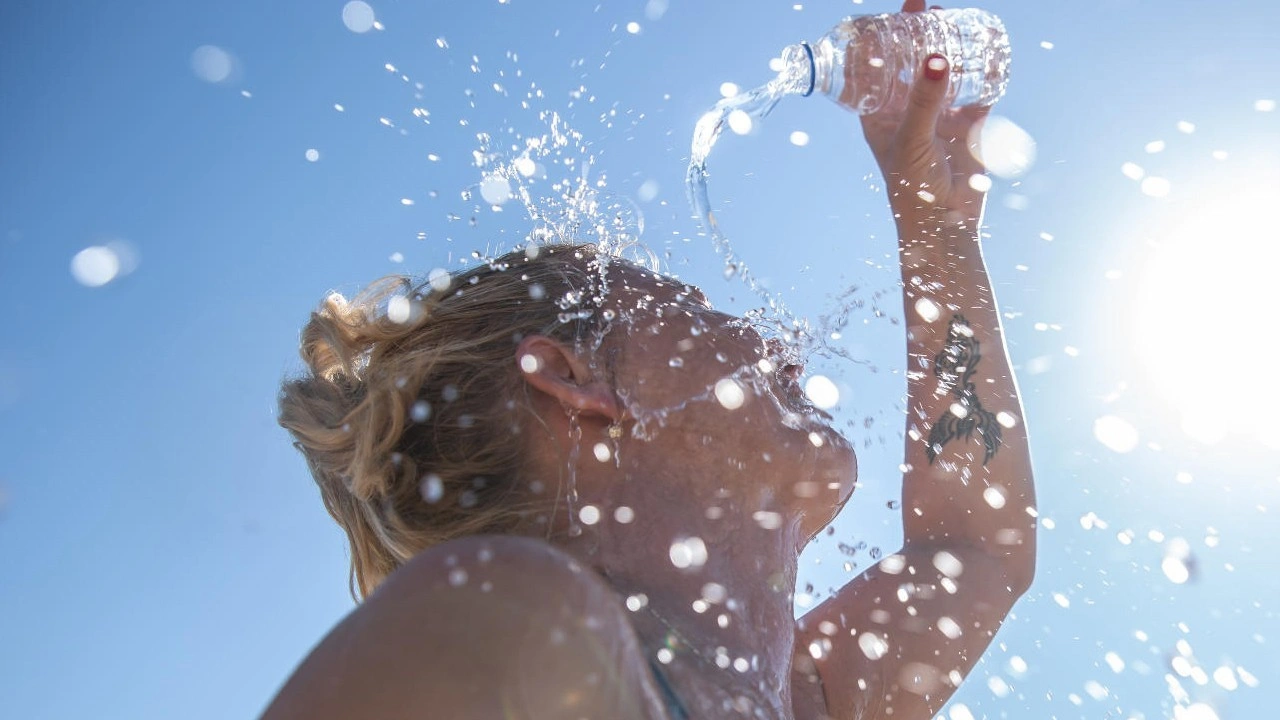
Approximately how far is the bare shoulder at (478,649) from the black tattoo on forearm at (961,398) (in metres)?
2.21

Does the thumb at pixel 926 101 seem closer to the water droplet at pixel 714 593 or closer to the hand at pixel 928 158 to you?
the hand at pixel 928 158

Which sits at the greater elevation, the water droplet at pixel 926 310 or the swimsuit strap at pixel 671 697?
the swimsuit strap at pixel 671 697

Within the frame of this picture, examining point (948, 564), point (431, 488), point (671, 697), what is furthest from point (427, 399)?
point (948, 564)

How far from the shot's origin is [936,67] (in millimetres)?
3348

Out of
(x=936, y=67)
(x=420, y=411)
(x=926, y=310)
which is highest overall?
(x=420, y=411)

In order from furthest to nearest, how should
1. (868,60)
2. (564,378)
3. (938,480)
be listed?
1. (868,60)
2. (938,480)
3. (564,378)

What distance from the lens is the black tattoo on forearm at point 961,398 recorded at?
3.39 metres

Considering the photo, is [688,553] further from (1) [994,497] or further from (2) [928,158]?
(2) [928,158]

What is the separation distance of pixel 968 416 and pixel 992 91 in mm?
1749

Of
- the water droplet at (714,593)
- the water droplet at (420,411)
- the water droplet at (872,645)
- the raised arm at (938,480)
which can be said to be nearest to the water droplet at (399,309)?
the water droplet at (420,411)

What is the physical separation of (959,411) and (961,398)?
0.17 ft

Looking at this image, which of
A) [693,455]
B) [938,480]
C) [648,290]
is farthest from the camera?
[938,480]

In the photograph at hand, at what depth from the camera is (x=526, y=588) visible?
147 cm

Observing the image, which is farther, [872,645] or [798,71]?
[798,71]
